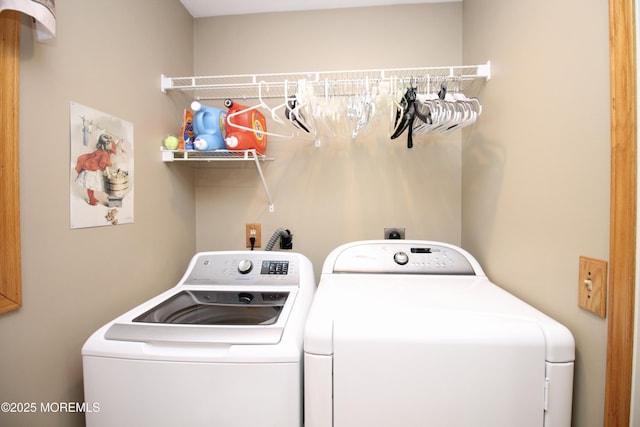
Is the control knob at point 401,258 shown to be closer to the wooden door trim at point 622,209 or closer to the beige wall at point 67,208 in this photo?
the wooden door trim at point 622,209

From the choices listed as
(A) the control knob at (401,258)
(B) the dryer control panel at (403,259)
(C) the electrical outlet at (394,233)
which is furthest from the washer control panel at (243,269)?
(C) the electrical outlet at (394,233)

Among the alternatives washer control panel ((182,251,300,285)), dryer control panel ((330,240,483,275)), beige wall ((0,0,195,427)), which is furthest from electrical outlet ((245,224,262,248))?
dryer control panel ((330,240,483,275))

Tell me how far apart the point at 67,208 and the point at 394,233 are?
5.08 feet

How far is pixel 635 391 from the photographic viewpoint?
58 cm

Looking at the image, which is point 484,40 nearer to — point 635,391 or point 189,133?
point 635,391

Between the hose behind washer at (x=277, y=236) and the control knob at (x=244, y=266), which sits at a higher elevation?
the hose behind washer at (x=277, y=236)

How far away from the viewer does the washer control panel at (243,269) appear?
1.19 meters

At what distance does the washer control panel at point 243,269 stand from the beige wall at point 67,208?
0.25 metres

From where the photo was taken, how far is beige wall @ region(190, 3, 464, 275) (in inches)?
58.7

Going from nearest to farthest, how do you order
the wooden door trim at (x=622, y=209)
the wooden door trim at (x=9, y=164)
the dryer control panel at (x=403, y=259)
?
the wooden door trim at (x=622, y=209) → the wooden door trim at (x=9, y=164) → the dryer control panel at (x=403, y=259)

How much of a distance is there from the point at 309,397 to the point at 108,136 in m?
1.24

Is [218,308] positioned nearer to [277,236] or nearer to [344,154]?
[277,236]

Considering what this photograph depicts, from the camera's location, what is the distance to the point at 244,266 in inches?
48.0

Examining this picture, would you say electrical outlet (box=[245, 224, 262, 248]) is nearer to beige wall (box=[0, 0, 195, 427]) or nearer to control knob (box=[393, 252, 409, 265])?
beige wall (box=[0, 0, 195, 427])
